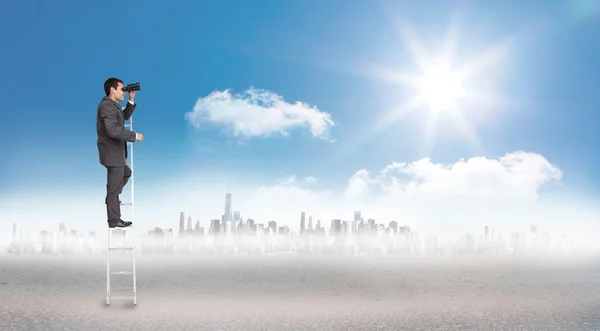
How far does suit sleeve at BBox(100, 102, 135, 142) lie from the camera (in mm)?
10641

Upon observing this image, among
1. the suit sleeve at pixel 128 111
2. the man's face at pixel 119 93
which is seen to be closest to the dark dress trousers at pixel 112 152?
the man's face at pixel 119 93

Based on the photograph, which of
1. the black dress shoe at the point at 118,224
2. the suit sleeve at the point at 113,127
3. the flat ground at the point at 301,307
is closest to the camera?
the flat ground at the point at 301,307

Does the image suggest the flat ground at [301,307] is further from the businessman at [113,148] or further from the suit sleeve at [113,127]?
the suit sleeve at [113,127]

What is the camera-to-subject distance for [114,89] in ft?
36.5

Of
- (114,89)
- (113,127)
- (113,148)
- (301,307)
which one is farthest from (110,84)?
(301,307)

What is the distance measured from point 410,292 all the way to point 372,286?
2.01m

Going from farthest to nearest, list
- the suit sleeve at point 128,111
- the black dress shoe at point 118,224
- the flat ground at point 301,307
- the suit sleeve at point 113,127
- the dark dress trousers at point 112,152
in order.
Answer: the suit sleeve at point 128,111 < the black dress shoe at point 118,224 < the dark dress trousers at point 112,152 < the suit sleeve at point 113,127 < the flat ground at point 301,307

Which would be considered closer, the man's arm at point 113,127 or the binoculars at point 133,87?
the man's arm at point 113,127

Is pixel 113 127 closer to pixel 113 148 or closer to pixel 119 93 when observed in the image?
pixel 113 148

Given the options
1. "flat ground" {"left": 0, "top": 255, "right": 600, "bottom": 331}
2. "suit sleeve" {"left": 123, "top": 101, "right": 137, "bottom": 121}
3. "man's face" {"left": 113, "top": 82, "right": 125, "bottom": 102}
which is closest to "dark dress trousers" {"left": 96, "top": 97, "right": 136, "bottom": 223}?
"man's face" {"left": 113, "top": 82, "right": 125, "bottom": 102}

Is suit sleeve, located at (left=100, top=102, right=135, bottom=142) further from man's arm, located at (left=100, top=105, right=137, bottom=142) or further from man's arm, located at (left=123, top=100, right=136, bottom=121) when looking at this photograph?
man's arm, located at (left=123, top=100, right=136, bottom=121)

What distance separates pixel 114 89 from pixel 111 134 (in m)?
1.02

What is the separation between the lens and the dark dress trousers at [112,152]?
10.8 metres

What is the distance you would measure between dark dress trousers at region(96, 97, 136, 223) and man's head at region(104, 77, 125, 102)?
15 cm
